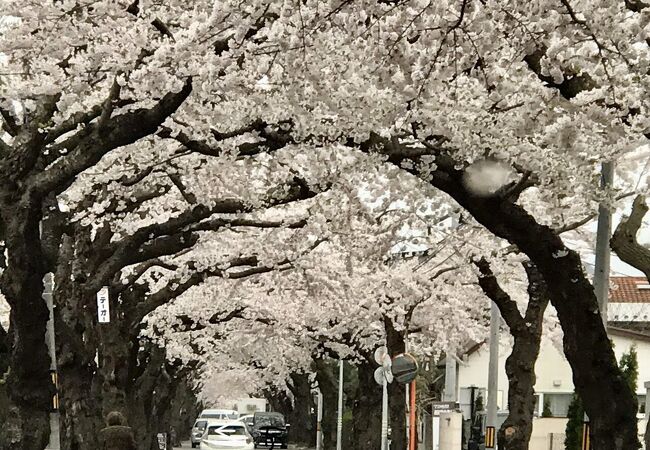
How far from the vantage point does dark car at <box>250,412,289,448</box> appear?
62812 millimetres

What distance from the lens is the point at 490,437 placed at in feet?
74.1

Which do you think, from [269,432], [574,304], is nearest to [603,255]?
[574,304]

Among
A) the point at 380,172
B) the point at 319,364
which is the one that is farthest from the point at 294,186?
the point at 319,364

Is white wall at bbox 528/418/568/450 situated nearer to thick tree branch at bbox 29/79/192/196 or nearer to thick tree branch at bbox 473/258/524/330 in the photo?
thick tree branch at bbox 473/258/524/330

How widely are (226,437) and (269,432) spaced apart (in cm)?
2690

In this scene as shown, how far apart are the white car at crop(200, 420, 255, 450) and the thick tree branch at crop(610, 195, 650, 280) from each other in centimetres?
2299

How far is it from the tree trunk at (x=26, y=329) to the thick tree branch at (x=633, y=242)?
643 centimetres

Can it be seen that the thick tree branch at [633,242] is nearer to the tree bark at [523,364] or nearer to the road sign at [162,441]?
the tree bark at [523,364]

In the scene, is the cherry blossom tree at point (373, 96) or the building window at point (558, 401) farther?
the building window at point (558, 401)

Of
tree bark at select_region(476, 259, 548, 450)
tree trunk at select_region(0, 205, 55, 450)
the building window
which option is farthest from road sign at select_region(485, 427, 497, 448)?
the building window

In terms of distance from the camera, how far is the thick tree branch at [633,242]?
46.4 ft

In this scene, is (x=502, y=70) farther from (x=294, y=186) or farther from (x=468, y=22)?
(x=294, y=186)

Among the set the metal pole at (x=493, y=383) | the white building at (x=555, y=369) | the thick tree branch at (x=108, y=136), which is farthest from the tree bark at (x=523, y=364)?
the white building at (x=555, y=369)

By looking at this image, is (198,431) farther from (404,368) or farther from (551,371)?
(404,368)
